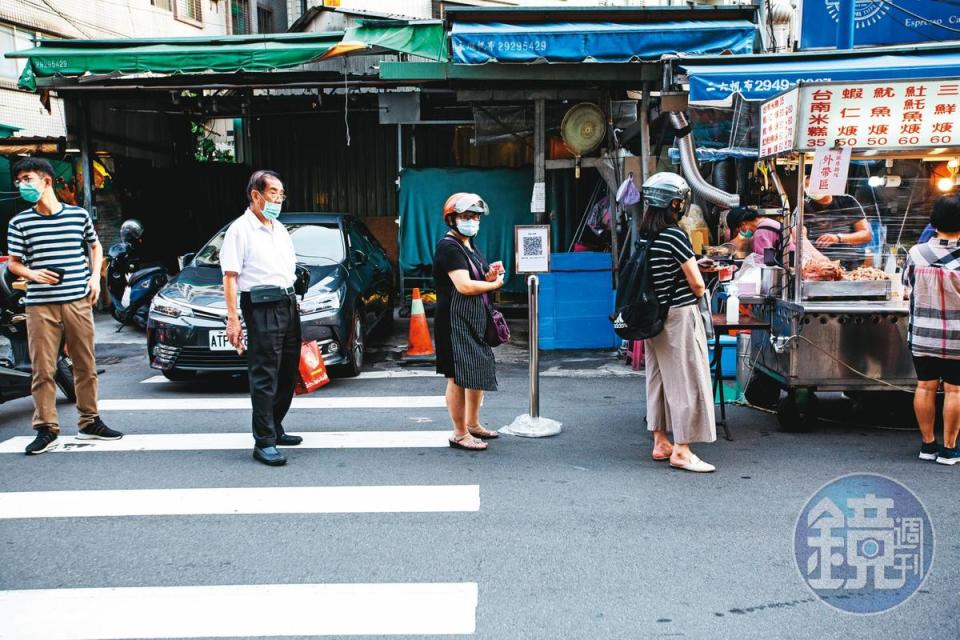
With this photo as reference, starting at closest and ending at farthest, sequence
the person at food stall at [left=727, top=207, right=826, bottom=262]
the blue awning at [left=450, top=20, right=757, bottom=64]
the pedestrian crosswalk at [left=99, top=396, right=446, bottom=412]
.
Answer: the pedestrian crosswalk at [left=99, top=396, right=446, bottom=412] → the person at food stall at [left=727, top=207, right=826, bottom=262] → the blue awning at [left=450, top=20, right=757, bottom=64]

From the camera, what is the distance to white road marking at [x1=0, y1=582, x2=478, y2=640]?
11.2 ft

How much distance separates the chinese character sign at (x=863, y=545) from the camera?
146 inches

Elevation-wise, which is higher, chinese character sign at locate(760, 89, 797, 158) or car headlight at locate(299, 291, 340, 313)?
chinese character sign at locate(760, 89, 797, 158)

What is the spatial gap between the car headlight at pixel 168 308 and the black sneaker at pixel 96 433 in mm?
1814

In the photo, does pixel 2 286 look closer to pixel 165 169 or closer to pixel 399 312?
pixel 399 312

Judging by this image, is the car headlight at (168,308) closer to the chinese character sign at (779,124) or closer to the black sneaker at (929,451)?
the chinese character sign at (779,124)

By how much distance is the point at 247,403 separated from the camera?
759cm

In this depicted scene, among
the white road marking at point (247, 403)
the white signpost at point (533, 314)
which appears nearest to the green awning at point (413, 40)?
the white signpost at point (533, 314)

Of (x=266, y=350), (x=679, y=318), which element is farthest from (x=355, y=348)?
(x=679, y=318)

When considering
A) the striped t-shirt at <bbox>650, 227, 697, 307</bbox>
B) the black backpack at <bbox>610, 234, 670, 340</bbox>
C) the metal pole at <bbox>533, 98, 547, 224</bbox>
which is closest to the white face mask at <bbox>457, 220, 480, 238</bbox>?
the black backpack at <bbox>610, 234, 670, 340</bbox>

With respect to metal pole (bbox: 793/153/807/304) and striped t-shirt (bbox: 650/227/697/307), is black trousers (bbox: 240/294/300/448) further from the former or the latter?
metal pole (bbox: 793/153/807/304)

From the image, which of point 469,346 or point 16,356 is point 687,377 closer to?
point 469,346

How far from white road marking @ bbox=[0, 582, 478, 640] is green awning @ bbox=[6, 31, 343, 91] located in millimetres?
8077

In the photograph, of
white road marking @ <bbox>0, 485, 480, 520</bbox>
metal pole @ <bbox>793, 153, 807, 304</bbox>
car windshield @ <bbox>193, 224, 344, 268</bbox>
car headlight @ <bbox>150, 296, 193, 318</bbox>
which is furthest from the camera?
car windshield @ <bbox>193, 224, 344, 268</bbox>
